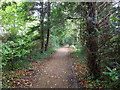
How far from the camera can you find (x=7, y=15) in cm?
569

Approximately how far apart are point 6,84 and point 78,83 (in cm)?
342

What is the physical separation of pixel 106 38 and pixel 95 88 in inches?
86.5

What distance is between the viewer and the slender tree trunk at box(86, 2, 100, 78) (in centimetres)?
441

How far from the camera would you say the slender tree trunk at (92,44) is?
441 centimetres

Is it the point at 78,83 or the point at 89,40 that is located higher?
the point at 89,40

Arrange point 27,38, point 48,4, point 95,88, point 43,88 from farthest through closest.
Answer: point 48,4, point 27,38, point 43,88, point 95,88

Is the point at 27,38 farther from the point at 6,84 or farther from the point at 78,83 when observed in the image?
the point at 78,83

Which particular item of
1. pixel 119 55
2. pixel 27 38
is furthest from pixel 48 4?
pixel 119 55

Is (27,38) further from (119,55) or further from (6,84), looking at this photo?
(119,55)

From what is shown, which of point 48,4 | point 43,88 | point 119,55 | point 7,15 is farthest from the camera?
point 48,4

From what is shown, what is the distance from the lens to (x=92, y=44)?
452cm

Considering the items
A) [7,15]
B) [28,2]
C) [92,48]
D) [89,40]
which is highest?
[28,2]

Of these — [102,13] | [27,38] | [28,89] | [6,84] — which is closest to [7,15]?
[27,38]

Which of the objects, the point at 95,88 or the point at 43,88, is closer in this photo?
the point at 95,88
